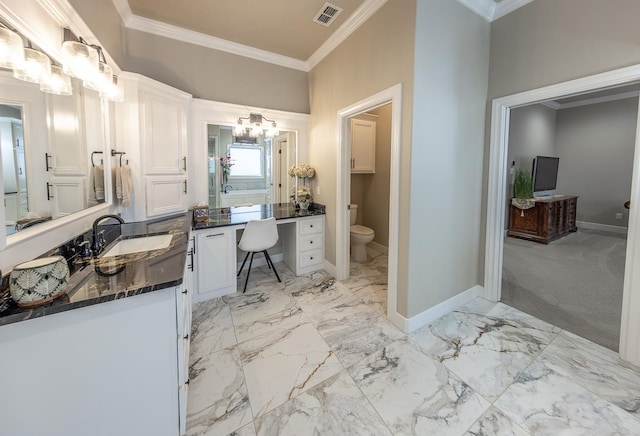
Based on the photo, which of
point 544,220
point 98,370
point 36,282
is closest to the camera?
point 36,282

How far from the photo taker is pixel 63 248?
1392 mm

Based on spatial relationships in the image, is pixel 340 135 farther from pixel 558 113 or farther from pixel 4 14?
pixel 558 113

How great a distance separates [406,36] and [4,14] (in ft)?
7.52

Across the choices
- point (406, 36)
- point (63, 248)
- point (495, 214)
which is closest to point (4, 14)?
point (63, 248)

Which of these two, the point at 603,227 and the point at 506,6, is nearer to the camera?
the point at 506,6

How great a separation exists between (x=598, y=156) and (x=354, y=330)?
7.04 meters

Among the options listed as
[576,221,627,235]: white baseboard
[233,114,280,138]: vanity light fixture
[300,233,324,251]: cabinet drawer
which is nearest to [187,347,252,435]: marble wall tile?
[300,233,324,251]: cabinet drawer

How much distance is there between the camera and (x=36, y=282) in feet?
3.04

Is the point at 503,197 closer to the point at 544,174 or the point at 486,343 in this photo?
the point at 486,343

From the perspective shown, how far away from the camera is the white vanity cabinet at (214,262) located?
2660 millimetres

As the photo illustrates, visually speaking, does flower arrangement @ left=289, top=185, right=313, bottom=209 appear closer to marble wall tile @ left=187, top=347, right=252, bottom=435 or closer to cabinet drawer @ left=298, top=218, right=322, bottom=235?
cabinet drawer @ left=298, top=218, right=322, bottom=235

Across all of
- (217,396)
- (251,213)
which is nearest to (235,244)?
(251,213)

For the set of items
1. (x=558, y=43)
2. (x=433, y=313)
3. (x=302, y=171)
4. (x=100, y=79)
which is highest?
(x=558, y=43)

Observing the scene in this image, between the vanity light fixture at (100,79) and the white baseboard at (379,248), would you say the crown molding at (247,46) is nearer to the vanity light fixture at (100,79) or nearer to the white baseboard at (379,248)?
the vanity light fixture at (100,79)
